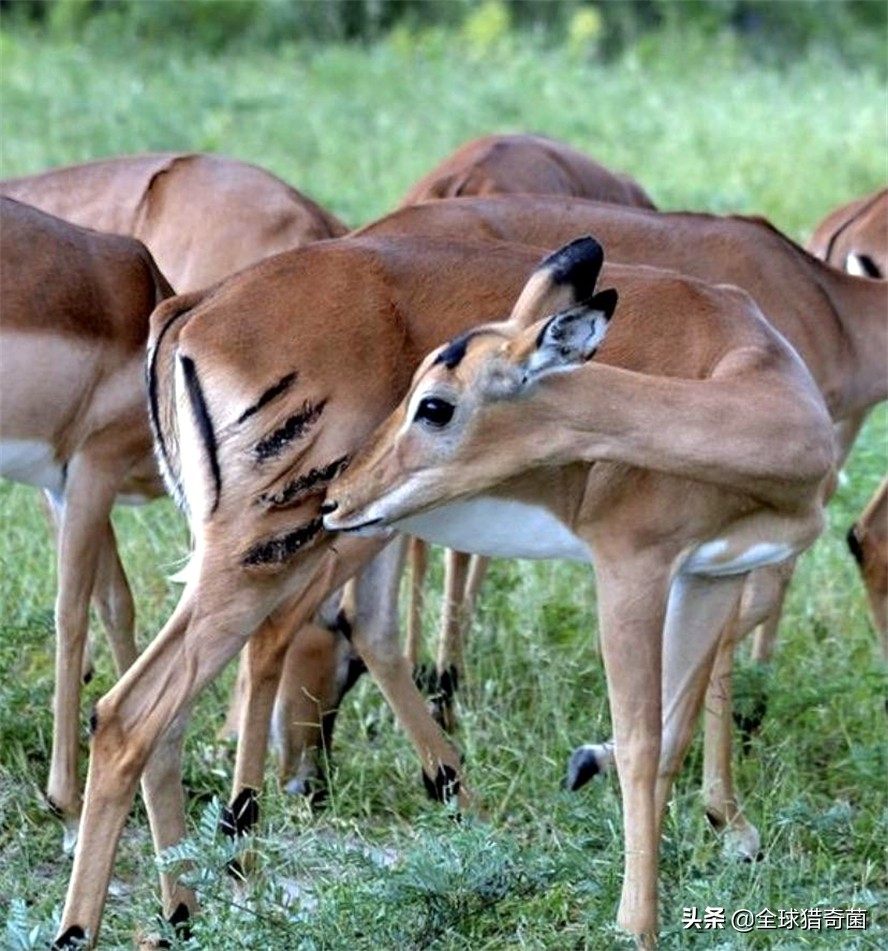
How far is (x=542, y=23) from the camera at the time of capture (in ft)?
58.6

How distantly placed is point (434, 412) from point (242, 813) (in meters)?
1.12

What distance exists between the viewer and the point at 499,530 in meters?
4.49

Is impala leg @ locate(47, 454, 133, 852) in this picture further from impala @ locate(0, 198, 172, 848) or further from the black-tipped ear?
the black-tipped ear

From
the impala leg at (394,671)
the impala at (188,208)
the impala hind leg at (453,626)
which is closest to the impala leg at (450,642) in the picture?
the impala hind leg at (453,626)

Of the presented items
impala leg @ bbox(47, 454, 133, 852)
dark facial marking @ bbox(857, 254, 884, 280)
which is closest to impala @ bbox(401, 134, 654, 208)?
dark facial marking @ bbox(857, 254, 884, 280)

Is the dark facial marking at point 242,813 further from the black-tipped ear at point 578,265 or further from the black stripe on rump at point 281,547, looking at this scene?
the black-tipped ear at point 578,265

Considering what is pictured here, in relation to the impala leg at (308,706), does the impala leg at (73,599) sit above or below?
above

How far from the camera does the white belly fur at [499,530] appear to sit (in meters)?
4.41

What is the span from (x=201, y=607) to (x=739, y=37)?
1451 centimetres

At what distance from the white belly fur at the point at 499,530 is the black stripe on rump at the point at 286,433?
0.26m

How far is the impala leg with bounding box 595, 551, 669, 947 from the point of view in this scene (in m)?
4.41

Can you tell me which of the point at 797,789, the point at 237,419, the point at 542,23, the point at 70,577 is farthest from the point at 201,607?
the point at 542,23

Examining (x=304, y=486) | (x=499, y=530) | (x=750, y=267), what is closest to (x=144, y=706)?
(x=304, y=486)

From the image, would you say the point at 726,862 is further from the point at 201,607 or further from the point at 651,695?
the point at 201,607
